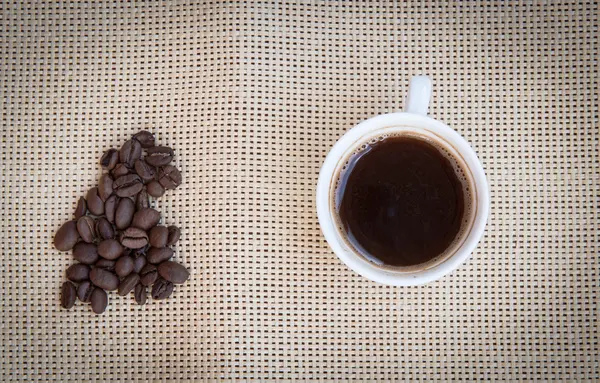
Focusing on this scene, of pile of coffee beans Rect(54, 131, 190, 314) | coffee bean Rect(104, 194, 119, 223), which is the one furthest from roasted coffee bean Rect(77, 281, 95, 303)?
coffee bean Rect(104, 194, 119, 223)

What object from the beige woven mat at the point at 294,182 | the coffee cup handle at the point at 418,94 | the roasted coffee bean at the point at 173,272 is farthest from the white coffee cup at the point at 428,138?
the roasted coffee bean at the point at 173,272

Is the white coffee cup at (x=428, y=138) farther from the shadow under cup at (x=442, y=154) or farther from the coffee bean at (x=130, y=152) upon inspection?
the coffee bean at (x=130, y=152)

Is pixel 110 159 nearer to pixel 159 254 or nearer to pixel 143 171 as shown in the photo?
pixel 143 171

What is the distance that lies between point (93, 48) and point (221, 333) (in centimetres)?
49

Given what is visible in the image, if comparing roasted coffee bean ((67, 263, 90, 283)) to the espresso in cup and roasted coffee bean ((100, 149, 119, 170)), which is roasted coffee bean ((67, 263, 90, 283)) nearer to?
roasted coffee bean ((100, 149, 119, 170))

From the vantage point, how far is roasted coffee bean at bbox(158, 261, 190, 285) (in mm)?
812

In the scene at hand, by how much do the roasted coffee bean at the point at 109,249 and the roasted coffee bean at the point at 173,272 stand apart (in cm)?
7

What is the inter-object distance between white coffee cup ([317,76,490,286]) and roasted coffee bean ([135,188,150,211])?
0.28 meters

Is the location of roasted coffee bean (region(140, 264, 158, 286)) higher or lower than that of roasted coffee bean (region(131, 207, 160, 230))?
lower

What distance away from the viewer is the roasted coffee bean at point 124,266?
2.67 feet

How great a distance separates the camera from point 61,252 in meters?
0.85

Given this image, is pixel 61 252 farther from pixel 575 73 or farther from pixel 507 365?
pixel 575 73

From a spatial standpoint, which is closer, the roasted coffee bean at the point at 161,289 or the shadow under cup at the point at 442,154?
the shadow under cup at the point at 442,154

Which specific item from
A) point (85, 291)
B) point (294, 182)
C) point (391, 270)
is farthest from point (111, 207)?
point (391, 270)
